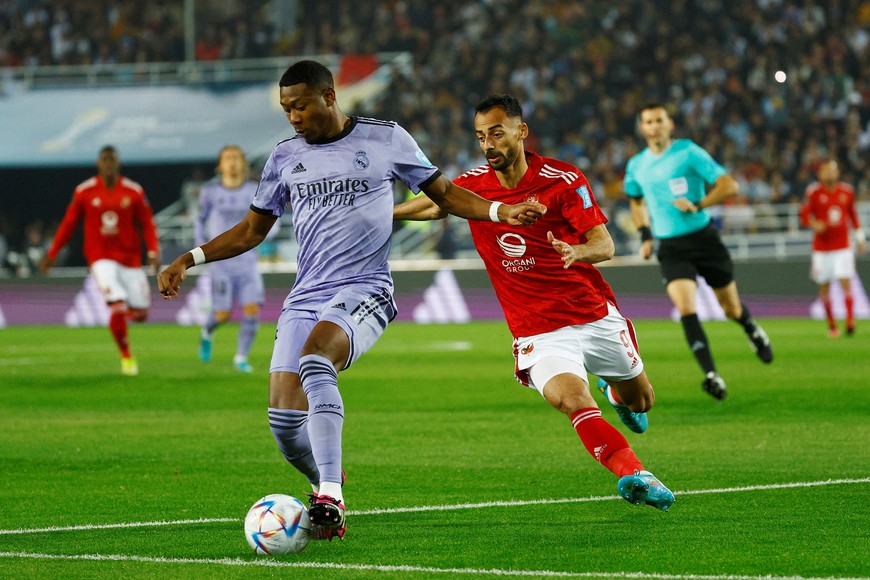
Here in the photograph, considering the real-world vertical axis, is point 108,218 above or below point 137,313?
above

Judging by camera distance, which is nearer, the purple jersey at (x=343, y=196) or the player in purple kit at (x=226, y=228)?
the purple jersey at (x=343, y=196)

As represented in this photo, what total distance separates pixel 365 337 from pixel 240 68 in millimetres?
29011

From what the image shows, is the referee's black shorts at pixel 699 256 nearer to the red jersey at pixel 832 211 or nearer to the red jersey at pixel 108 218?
the red jersey at pixel 108 218

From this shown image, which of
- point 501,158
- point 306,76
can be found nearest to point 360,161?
point 306,76

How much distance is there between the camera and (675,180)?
1229 centimetres

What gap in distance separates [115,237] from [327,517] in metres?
10.7

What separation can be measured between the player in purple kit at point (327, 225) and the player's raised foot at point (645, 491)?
48.2 inches

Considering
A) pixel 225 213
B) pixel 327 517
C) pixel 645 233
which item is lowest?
pixel 225 213

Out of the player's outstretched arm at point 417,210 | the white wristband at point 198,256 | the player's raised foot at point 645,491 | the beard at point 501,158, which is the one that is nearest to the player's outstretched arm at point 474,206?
the beard at point 501,158

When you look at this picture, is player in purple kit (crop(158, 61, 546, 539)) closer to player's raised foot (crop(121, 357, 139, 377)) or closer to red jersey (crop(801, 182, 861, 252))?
player's raised foot (crop(121, 357, 139, 377))

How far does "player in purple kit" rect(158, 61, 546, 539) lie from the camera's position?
249 inches

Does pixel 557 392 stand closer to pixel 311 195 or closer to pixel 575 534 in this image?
pixel 575 534

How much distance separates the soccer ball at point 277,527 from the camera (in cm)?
567

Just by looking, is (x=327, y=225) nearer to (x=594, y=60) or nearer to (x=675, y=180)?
(x=675, y=180)
